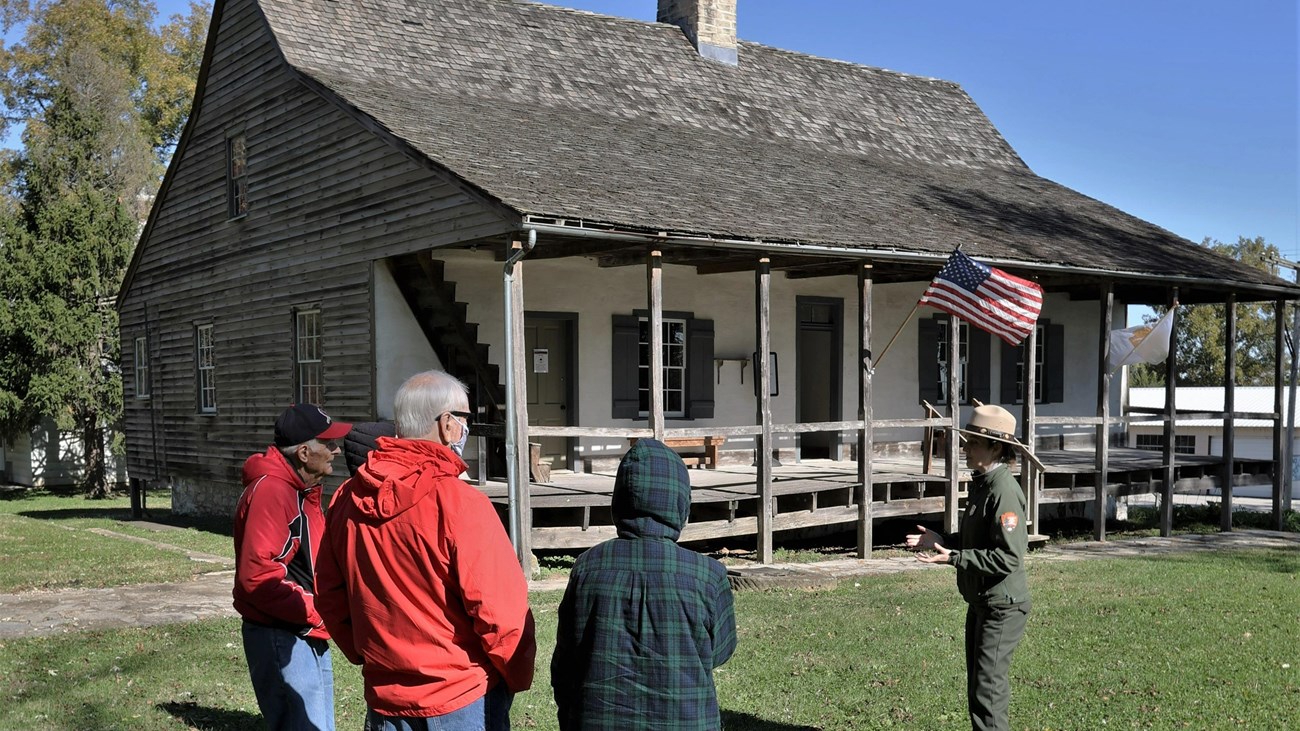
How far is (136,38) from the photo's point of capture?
3722 centimetres

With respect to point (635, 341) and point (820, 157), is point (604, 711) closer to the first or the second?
point (635, 341)

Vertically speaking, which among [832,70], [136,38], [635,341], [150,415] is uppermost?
[136,38]

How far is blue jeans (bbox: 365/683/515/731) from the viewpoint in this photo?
11.0ft

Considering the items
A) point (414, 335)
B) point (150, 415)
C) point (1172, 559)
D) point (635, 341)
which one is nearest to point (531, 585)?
point (414, 335)

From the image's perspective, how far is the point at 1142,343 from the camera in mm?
16531

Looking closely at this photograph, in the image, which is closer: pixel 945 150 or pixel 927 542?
pixel 927 542

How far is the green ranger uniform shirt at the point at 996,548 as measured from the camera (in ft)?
17.5

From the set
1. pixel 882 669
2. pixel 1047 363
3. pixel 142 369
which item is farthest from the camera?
pixel 142 369

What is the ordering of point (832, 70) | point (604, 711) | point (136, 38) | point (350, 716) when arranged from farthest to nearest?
1. point (136, 38)
2. point (832, 70)
3. point (350, 716)
4. point (604, 711)

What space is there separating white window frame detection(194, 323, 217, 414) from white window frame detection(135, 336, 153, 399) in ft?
7.16

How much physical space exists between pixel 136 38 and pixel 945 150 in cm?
2728

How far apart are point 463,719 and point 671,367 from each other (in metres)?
13.0

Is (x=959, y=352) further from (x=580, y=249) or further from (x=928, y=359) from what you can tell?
(x=580, y=249)

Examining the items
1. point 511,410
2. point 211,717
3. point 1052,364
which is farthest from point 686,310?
point 211,717
